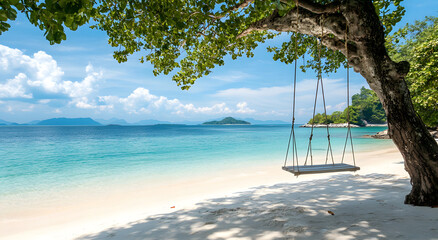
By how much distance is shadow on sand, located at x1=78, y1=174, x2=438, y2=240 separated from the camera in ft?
9.11

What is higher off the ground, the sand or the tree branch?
the tree branch

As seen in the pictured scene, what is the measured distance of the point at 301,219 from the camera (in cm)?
337

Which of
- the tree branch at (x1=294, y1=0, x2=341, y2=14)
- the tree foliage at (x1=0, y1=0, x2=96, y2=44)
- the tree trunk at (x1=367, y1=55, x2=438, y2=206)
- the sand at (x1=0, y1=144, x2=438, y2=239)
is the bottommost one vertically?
the sand at (x1=0, y1=144, x2=438, y2=239)

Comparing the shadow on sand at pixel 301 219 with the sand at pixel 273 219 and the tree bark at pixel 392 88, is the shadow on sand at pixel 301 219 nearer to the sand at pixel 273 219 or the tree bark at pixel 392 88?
the sand at pixel 273 219

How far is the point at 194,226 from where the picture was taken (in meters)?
3.52

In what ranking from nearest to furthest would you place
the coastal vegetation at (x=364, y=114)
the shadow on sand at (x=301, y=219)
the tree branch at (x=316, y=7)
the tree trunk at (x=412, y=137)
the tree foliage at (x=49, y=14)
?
the tree foliage at (x=49, y=14), the shadow on sand at (x=301, y=219), the tree trunk at (x=412, y=137), the tree branch at (x=316, y=7), the coastal vegetation at (x=364, y=114)

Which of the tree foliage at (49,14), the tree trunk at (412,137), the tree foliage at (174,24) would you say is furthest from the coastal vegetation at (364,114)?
the tree foliage at (49,14)

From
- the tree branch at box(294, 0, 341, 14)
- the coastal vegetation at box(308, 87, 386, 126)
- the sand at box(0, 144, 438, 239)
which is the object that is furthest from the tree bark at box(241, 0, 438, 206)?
the coastal vegetation at box(308, 87, 386, 126)

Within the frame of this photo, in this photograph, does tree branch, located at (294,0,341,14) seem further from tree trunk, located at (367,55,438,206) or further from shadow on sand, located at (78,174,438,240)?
shadow on sand, located at (78,174,438,240)

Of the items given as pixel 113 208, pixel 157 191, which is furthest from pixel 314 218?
pixel 157 191

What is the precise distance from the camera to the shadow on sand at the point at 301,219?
278 centimetres

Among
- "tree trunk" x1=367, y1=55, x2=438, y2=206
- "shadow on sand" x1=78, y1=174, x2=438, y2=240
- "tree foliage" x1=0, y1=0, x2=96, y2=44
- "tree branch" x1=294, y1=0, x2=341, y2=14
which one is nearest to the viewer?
"tree foliage" x1=0, y1=0, x2=96, y2=44

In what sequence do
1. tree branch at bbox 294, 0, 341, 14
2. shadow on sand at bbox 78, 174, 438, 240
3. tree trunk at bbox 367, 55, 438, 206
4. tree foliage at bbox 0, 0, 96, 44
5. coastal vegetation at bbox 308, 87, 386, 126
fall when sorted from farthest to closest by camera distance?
1. coastal vegetation at bbox 308, 87, 386, 126
2. tree branch at bbox 294, 0, 341, 14
3. tree trunk at bbox 367, 55, 438, 206
4. shadow on sand at bbox 78, 174, 438, 240
5. tree foliage at bbox 0, 0, 96, 44

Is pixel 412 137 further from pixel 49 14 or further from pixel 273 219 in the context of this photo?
pixel 49 14
